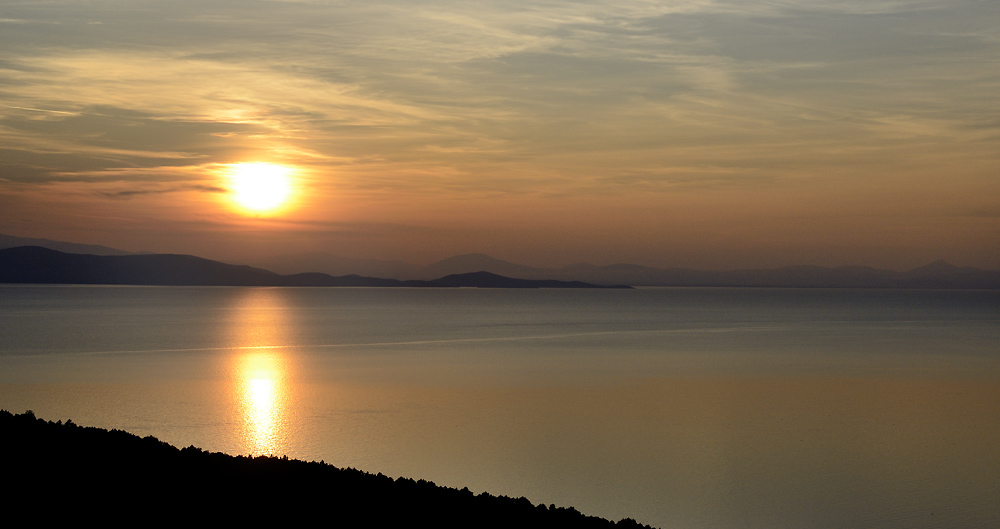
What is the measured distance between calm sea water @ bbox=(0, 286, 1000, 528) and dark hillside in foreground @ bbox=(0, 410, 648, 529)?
478 centimetres

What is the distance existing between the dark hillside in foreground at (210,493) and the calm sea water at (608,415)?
4782 mm

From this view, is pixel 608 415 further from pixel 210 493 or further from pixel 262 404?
pixel 210 493

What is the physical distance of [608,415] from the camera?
25531mm

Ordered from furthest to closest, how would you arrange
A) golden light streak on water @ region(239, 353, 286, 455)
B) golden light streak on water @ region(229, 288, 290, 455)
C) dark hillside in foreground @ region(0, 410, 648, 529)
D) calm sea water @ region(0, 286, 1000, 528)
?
golden light streak on water @ region(229, 288, 290, 455) → golden light streak on water @ region(239, 353, 286, 455) → calm sea water @ region(0, 286, 1000, 528) → dark hillside in foreground @ region(0, 410, 648, 529)

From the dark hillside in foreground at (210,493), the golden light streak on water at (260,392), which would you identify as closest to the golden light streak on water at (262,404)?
the golden light streak on water at (260,392)

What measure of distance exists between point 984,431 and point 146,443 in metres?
21.6

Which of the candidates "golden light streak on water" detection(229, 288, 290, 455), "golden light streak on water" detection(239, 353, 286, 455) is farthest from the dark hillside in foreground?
"golden light streak on water" detection(239, 353, 286, 455)

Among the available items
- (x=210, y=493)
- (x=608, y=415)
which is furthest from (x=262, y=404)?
(x=210, y=493)

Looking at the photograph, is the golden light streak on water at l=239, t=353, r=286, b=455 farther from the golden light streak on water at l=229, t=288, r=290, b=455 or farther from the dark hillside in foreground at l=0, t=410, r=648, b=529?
the dark hillside in foreground at l=0, t=410, r=648, b=529

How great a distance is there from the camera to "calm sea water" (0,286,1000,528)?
16.8m

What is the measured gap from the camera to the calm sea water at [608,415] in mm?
16781

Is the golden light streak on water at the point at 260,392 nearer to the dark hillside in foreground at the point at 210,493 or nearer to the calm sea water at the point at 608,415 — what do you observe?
the calm sea water at the point at 608,415

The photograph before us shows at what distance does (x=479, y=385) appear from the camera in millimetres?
32500

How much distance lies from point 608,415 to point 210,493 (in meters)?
16.2
